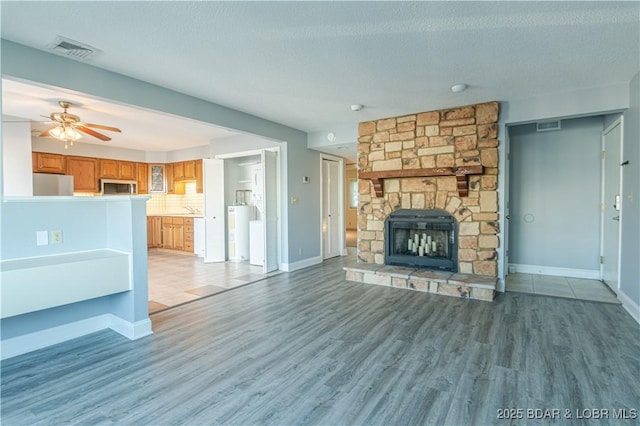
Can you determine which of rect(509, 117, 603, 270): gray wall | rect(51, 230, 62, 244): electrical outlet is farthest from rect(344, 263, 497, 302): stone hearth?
rect(51, 230, 62, 244): electrical outlet

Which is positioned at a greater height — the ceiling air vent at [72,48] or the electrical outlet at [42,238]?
the ceiling air vent at [72,48]

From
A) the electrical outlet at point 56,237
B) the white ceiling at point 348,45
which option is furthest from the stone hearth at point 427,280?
the electrical outlet at point 56,237

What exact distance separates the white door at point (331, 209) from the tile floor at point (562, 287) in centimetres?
334

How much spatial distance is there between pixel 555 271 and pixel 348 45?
191 inches

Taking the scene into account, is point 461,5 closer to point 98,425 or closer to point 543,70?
point 543,70

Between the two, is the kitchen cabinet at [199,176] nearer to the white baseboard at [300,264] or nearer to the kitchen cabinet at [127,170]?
the kitchen cabinet at [127,170]

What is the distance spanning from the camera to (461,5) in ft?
6.89

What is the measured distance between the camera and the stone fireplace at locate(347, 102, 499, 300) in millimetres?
4258

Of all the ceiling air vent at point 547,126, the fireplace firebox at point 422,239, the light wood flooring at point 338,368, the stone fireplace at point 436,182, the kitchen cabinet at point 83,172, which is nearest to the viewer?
the light wood flooring at point 338,368

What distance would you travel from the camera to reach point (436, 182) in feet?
15.2

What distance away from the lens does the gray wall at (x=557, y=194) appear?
4.78 metres

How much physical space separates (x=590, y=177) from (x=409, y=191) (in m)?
2.72

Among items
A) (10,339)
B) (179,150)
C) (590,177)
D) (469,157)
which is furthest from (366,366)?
(179,150)

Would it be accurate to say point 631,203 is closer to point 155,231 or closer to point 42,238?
point 42,238
